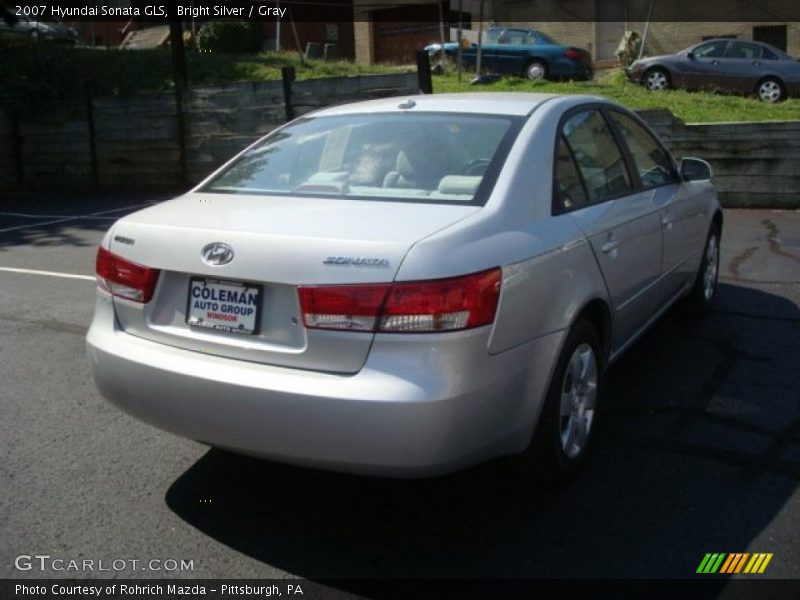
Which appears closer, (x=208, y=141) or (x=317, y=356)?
(x=317, y=356)

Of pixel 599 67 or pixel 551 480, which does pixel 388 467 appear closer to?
pixel 551 480

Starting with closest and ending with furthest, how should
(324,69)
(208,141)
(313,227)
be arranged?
(313,227) < (208,141) < (324,69)

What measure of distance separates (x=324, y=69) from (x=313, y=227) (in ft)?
59.3

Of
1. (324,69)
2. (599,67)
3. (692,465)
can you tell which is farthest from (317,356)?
(599,67)

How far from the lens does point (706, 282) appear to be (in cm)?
626

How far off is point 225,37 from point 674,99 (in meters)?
17.2

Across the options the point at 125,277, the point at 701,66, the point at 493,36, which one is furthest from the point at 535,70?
the point at 125,277

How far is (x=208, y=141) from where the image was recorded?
14359mm

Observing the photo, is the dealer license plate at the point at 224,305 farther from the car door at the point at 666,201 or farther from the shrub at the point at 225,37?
the shrub at the point at 225,37

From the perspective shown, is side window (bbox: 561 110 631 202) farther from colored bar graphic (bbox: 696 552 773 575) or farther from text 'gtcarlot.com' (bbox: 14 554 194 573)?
text 'gtcarlot.com' (bbox: 14 554 194 573)

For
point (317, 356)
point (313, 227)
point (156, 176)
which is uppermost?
point (313, 227)

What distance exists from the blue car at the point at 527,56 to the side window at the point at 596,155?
54.4 feet

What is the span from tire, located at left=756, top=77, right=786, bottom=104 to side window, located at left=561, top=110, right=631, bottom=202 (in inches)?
590

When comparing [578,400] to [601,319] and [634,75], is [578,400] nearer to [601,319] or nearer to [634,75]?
[601,319]
